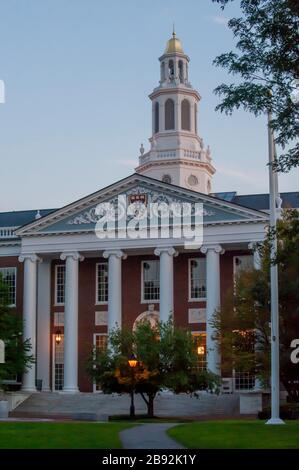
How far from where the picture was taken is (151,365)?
4853 centimetres

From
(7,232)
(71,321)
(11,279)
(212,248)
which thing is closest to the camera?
(212,248)

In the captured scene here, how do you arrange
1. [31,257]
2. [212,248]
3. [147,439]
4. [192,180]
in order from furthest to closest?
[192,180], [31,257], [212,248], [147,439]

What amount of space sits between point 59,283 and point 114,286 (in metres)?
5.91

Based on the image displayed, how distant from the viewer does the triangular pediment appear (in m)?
60.4

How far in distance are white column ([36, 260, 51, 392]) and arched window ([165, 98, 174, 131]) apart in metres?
18.1

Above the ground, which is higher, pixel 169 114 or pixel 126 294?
pixel 169 114

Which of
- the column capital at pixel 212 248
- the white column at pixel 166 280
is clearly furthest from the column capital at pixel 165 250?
the column capital at pixel 212 248

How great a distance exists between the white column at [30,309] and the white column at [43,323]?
144 centimetres

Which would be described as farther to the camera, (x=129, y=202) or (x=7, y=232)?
(x=7, y=232)

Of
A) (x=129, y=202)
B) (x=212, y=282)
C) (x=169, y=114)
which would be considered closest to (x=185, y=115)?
(x=169, y=114)

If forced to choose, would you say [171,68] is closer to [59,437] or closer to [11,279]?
[11,279]

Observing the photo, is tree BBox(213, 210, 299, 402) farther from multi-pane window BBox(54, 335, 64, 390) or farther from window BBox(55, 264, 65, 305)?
window BBox(55, 264, 65, 305)

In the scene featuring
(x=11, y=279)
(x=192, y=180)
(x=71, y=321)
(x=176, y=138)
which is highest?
(x=176, y=138)
